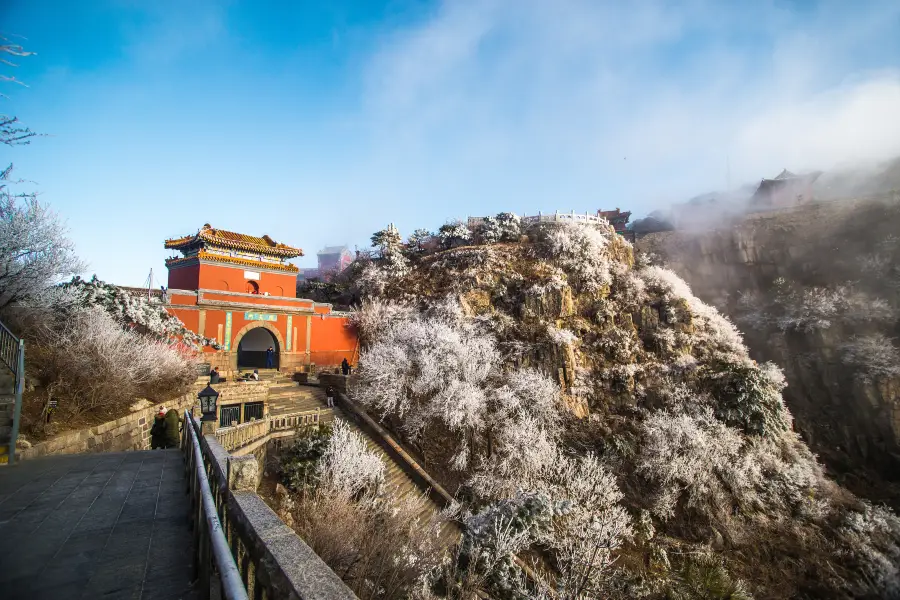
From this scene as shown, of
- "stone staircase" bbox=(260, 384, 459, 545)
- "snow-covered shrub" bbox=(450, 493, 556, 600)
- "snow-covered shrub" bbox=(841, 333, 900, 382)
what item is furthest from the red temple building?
"snow-covered shrub" bbox=(841, 333, 900, 382)

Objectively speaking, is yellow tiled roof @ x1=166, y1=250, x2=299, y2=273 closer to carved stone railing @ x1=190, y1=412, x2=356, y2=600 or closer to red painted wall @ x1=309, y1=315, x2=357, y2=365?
red painted wall @ x1=309, y1=315, x2=357, y2=365

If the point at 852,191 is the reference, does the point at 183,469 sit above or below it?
below

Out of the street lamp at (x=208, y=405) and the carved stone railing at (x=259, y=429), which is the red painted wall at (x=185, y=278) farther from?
the street lamp at (x=208, y=405)

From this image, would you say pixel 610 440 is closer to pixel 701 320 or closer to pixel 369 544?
pixel 701 320

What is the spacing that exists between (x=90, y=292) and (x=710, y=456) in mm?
25565

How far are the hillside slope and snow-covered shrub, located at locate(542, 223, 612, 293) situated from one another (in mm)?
155

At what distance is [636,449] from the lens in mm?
18078

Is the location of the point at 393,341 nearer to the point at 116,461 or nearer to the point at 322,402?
the point at 322,402

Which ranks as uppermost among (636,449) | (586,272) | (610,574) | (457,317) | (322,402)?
(586,272)

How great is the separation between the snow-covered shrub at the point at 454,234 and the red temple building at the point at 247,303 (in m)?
11.6

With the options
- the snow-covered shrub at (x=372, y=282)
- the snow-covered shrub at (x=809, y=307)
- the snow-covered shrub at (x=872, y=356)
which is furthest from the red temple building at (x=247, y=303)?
the snow-covered shrub at (x=872, y=356)

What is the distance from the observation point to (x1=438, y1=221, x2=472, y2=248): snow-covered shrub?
32.2 meters

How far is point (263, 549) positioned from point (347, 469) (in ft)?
32.7

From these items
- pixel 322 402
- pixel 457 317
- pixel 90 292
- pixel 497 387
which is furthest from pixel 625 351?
pixel 90 292
